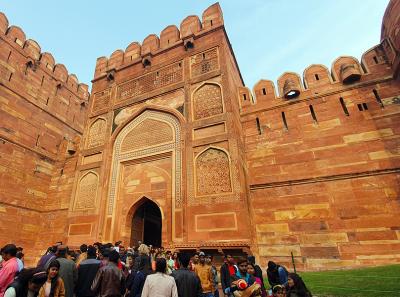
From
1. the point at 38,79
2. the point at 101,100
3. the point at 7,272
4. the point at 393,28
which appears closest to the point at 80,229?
the point at 101,100

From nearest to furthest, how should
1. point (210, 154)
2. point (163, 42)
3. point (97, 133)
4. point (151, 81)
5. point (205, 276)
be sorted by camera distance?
point (205, 276) → point (210, 154) → point (151, 81) → point (97, 133) → point (163, 42)

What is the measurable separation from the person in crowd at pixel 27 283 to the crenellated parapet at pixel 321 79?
8.37 metres

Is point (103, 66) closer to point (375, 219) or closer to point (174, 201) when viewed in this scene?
point (174, 201)

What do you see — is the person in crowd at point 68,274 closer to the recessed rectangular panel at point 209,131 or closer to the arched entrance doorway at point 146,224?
the arched entrance doorway at point 146,224

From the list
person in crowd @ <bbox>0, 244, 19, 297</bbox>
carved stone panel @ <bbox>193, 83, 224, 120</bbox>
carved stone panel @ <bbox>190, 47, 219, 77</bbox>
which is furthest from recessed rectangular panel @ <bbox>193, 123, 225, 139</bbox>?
person in crowd @ <bbox>0, 244, 19, 297</bbox>

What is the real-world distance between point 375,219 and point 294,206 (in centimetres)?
198

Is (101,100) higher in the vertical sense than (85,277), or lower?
higher

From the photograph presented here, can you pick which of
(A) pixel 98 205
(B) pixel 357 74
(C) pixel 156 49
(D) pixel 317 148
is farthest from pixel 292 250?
(C) pixel 156 49

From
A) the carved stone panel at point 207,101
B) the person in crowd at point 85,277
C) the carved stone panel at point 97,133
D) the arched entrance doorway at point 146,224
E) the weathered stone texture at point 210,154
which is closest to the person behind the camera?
the person in crowd at point 85,277

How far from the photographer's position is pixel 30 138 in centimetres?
1171

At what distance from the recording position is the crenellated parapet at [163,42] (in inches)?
418

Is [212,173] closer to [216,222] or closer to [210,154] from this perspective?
[210,154]

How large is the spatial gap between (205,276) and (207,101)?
651 centimetres

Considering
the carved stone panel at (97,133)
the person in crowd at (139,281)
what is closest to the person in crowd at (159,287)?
the person in crowd at (139,281)
